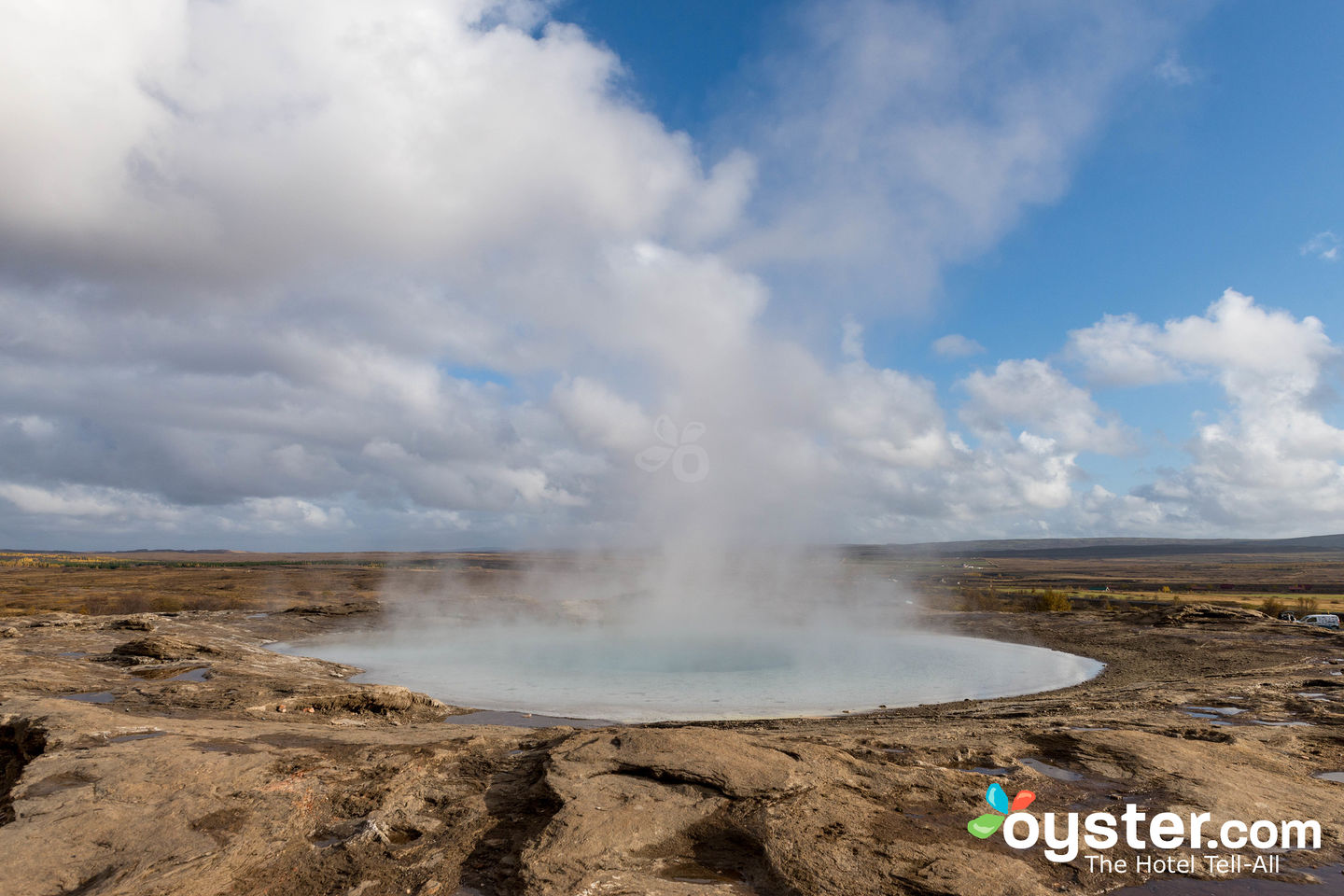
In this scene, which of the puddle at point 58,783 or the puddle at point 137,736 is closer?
the puddle at point 58,783

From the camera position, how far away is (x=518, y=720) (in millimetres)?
12812

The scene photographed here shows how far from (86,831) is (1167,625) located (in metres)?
33.4

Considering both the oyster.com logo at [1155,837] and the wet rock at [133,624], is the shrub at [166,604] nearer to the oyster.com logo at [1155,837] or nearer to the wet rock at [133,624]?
the wet rock at [133,624]

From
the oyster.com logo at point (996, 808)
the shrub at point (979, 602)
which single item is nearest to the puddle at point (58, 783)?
the oyster.com logo at point (996, 808)

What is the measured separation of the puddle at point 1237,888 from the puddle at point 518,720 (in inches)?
339

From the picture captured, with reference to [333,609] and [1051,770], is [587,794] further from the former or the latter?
[333,609]

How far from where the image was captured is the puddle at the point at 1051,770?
7801mm

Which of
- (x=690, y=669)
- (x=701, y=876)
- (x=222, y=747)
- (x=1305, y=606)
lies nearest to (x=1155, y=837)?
(x=701, y=876)

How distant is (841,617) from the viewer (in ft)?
117

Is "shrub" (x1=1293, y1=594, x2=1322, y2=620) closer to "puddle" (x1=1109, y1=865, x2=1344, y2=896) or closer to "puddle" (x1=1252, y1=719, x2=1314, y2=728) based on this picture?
"puddle" (x1=1252, y1=719, x2=1314, y2=728)

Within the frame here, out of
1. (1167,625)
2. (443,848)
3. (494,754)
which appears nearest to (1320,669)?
(1167,625)

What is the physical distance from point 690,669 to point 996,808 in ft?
47.8

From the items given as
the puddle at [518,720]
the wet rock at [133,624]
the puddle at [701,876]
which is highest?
the puddle at [701,876]

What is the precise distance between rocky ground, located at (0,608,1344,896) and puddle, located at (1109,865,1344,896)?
0.10 metres
